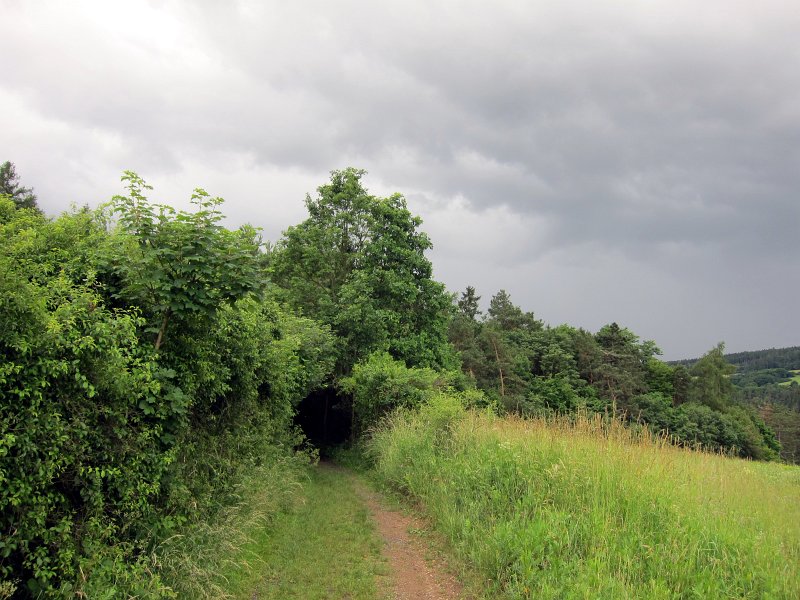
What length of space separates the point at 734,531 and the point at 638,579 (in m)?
1.53

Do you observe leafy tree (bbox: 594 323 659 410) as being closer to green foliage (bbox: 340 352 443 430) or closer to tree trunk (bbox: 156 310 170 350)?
green foliage (bbox: 340 352 443 430)

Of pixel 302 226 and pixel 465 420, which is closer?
pixel 465 420

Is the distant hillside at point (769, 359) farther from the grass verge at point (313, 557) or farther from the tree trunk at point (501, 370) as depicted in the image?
the grass verge at point (313, 557)

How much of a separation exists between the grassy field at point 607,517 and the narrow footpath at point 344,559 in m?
0.60

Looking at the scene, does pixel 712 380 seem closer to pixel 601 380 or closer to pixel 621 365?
pixel 621 365

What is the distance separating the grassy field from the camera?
4832 mm

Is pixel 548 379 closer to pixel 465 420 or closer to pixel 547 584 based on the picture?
pixel 465 420

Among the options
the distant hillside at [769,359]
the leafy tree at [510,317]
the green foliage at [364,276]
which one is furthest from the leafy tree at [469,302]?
the distant hillside at [769,359]

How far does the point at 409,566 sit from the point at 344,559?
1.02 meters

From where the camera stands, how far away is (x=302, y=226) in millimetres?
24406

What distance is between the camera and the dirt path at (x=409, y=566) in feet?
20.0

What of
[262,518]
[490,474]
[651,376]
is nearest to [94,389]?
[262,518]

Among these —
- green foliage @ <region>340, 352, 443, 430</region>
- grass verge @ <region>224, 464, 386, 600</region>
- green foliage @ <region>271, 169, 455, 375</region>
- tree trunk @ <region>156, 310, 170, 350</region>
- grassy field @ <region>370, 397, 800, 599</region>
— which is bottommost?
grass verge @ <region>224, 464, 386, 600</region>

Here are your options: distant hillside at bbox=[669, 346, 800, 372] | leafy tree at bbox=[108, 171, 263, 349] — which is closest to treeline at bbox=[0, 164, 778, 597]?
leafy tree at bbox=[108, 171, 263, 349]
